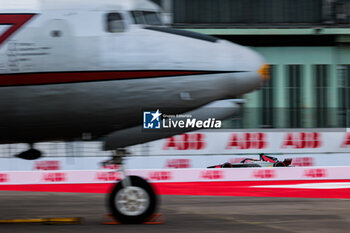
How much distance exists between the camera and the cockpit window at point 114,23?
8931 mm

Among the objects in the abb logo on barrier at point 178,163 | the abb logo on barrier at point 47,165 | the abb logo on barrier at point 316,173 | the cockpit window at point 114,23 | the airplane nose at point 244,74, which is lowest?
the abb logo on barrier at point 316,173

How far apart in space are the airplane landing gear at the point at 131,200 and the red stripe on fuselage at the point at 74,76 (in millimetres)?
1133

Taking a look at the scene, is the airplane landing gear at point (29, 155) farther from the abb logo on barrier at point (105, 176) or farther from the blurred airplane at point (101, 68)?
the abb logo on barrier at point (105, 176)

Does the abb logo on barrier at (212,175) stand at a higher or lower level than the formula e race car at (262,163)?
lower

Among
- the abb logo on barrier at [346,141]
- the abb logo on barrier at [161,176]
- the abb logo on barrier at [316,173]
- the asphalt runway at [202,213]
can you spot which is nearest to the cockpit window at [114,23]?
the asphalt runway at [202,213]

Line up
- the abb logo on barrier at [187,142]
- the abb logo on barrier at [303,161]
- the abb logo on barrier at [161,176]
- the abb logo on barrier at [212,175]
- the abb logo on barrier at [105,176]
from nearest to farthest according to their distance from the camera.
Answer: the abb logo on barrier at [105,176] < the abb logo on barrier at [212,175] < the abb logo on barrier at [161,176] < the abb logo on barrier at [303,161] < the abb logo on barrier at [187,142]

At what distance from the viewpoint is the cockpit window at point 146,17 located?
9.16m

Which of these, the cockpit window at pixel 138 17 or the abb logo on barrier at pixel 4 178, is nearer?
the cockpit window at pixel 138 17

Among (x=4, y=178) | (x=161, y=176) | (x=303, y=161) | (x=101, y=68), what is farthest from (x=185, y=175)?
(x=101, y=68)

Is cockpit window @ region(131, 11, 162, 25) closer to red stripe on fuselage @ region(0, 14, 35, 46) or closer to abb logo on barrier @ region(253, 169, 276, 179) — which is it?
red stripe on fuselage @ region(0, 14, 35, 46)

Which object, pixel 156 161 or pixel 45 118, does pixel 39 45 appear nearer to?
pixel 45 118

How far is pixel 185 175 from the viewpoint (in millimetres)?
16453

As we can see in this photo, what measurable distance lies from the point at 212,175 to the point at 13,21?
8.50 m

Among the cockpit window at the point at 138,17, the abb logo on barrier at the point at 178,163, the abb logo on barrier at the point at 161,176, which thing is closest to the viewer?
the cockpit window at the point at 138,17
